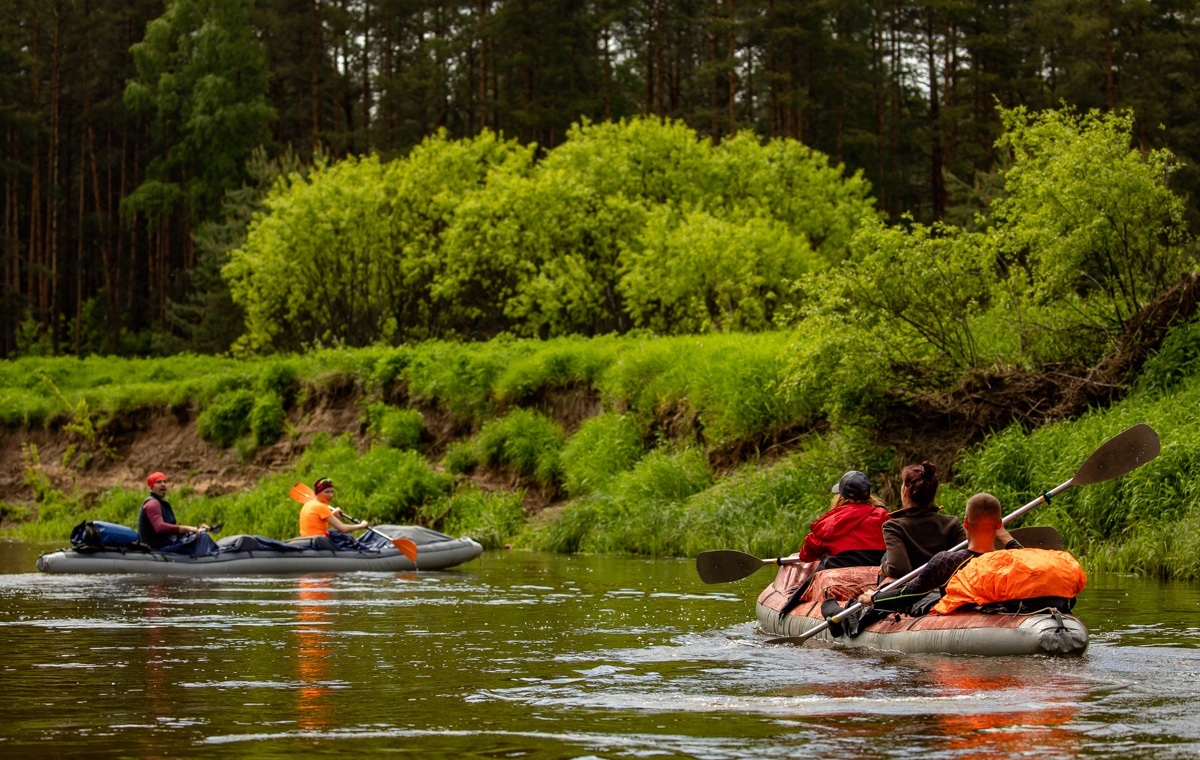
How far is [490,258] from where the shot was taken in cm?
3688

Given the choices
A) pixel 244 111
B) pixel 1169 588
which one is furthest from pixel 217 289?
pixel 1169 588

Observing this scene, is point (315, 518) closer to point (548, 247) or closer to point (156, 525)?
point (156, 525)

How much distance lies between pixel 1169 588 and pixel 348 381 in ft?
72.1

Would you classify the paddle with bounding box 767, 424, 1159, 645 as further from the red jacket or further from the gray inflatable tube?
the red jacket

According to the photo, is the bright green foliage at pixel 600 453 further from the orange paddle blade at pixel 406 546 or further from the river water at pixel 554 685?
the river water at pixel 554 685

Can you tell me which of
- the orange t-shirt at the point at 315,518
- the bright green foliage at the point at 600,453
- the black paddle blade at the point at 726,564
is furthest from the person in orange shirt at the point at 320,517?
the black paddle blade at the point at 726,564

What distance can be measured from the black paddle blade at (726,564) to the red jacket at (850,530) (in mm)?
1551

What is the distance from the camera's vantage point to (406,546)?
20.9 metres

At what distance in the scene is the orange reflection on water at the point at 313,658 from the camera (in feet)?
27.0

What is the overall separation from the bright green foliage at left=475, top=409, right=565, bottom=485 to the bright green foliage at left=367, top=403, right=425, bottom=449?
6.53ft

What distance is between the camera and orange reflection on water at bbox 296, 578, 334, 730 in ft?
27.0

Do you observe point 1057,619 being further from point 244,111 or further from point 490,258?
point 244,111

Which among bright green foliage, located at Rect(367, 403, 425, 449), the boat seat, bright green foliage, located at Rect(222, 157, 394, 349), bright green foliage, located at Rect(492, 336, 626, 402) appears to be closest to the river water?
the boat seat

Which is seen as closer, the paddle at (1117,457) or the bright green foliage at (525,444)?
the paddle at (1117,457)
